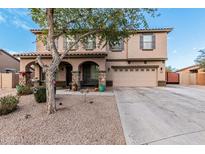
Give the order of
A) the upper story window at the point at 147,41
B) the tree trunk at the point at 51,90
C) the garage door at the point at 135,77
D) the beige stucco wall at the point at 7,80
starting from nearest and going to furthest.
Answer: the tree trunk at the point at 51,90 < the beige stucco wall at the point at 7,80 < the garage door at the point at 135,77 < the upper story window at the point at 147,41

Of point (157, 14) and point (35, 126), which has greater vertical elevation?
point (157, 14)

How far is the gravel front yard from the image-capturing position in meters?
3.89

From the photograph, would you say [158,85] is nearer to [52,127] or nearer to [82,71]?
[82,71]

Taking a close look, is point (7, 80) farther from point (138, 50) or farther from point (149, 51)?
point (149, 51)

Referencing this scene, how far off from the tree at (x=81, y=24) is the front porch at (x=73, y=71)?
556cm

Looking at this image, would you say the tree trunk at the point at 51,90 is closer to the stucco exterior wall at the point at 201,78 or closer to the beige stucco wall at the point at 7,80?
the beige stucco wall at the point at 7,80

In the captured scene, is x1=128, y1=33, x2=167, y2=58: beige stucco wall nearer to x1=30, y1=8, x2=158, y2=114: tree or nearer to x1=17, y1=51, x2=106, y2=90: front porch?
x1=17, y1=51, x2=106, y2=90: front porch

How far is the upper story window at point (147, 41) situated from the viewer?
1725cm

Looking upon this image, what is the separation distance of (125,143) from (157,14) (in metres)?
5.91

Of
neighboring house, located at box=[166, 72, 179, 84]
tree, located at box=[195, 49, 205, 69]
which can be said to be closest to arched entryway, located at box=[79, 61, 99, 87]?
neighboring house, located at box=[166, 72, 179, 84]

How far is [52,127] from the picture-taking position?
4691 mm

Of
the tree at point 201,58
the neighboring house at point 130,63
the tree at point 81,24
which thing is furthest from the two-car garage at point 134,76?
the tree at point 201,58

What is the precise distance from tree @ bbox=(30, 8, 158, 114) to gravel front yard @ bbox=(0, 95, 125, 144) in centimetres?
80

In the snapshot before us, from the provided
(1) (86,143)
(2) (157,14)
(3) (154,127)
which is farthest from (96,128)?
(2) (157,14)
